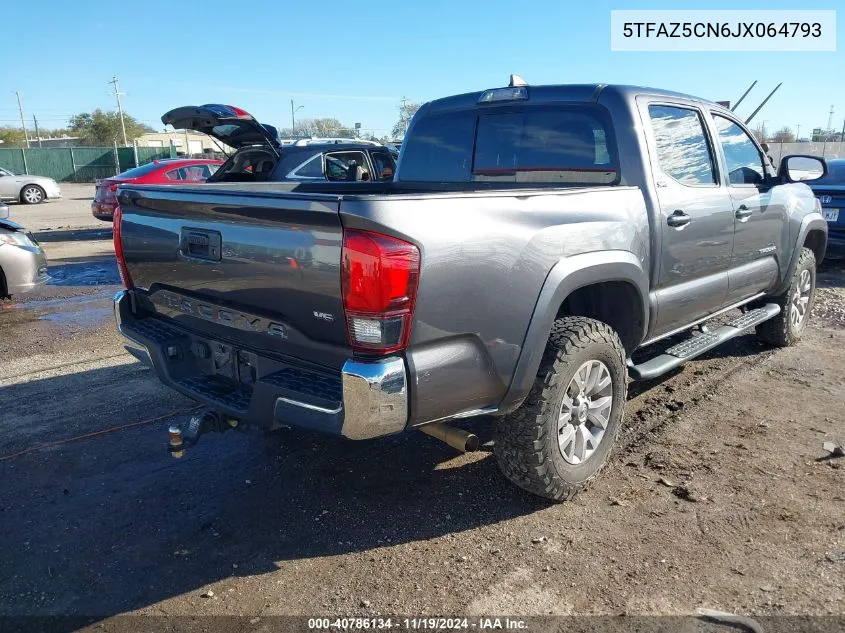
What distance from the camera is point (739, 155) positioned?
15.6ft

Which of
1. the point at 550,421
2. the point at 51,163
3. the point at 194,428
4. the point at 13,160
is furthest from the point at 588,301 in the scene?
the point at 51,163

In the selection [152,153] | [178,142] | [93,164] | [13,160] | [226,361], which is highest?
[178,142]

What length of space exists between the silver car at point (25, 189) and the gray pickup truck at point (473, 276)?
2204cm

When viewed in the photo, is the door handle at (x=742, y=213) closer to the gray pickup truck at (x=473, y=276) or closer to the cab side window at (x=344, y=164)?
the gray pickup truck at (x=473, y=276)

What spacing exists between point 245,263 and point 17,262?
5605 millimetres

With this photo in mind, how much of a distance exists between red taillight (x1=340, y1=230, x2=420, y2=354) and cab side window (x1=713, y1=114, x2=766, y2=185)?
3.14m

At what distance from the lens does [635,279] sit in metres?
3.43

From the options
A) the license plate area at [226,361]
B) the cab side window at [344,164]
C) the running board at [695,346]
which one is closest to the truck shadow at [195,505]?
the license plate area at [226,361]

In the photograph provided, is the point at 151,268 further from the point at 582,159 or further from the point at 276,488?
the point at 582,159

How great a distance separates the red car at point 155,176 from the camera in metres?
12.8

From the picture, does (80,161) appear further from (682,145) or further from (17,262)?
(682,145)

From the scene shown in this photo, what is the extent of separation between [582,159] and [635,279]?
2.76ft

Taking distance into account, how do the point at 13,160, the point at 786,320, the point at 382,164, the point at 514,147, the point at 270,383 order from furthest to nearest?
the point at 13,160, the point at 382,164, the point at 786,320, the point at 514,147, the point at 270,383

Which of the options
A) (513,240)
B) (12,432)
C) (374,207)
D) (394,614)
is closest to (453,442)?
(394,614)
